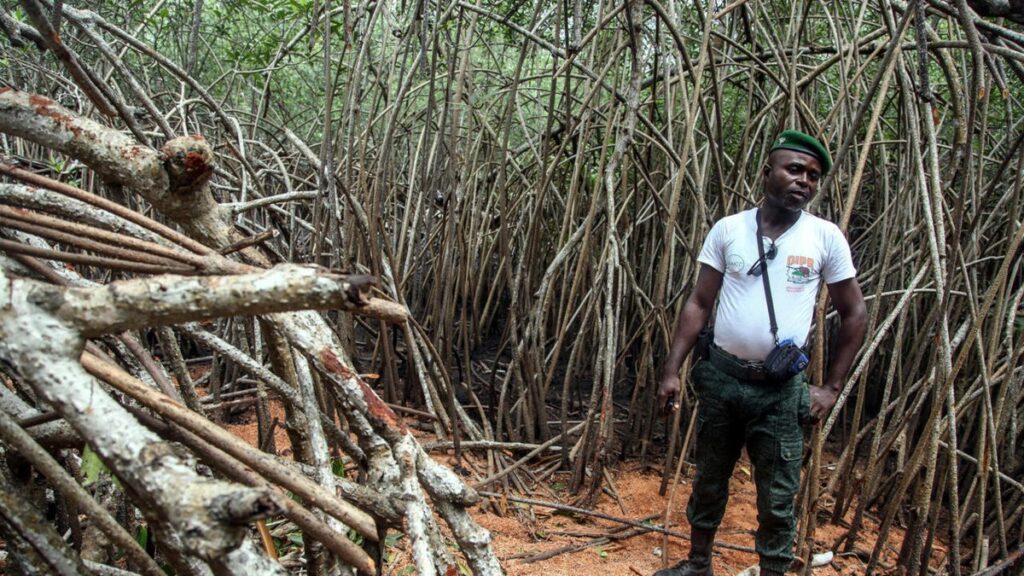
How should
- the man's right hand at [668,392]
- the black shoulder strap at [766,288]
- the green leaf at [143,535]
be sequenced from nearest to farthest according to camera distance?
the green leaf at [143,535], the black shoulder strap at [766,288], the man's right hand at [668,392]

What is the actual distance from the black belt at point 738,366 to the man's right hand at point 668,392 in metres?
0.14

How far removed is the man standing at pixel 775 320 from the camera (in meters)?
2.01

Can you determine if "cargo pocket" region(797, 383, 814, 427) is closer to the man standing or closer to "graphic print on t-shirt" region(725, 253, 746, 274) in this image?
the man standing

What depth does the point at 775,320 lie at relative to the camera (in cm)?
200

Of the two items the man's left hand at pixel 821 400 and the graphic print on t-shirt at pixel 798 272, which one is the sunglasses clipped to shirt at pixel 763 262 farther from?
the man's left hand at pixel 821 400

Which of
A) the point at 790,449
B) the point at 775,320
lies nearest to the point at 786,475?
the point at 790,449

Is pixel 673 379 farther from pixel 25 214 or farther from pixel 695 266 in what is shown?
pixel 25 214

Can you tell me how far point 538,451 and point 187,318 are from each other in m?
2.41

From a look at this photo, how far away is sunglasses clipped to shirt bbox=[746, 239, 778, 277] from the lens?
2.01 meters

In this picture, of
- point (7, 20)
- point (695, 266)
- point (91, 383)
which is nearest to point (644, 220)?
point (695, 266)

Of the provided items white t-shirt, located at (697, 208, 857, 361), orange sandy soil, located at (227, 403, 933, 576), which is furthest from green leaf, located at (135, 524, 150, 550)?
white t-shirt, located at (697, 208, 857, 361)

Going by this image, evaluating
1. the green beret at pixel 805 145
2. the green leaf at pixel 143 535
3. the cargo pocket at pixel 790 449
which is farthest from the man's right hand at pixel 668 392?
the green leaf at pixel 143 535

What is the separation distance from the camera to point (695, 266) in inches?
110

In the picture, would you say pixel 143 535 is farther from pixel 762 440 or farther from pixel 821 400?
pixel 821 400
